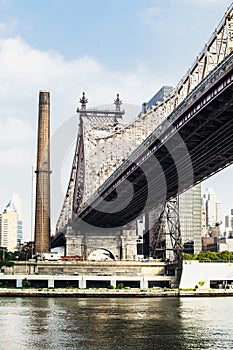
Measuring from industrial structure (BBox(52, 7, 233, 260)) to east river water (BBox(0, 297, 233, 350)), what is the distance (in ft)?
30.8

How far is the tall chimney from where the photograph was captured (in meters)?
81.8

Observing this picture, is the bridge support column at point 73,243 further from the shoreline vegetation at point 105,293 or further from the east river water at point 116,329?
the east river water at point 116,329

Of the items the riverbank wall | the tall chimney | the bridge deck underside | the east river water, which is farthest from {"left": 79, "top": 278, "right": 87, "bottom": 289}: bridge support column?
the east river water

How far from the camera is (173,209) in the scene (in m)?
66.7

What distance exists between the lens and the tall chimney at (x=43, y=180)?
81.8 meters

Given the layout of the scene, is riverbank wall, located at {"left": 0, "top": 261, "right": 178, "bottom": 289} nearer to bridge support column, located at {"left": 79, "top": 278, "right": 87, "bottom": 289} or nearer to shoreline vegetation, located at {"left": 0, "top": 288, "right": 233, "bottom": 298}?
bridge support column, located at {"left": 79, "top": 278, "right": 87, "bottom": 289}

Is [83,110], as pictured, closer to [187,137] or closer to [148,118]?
[148,118]

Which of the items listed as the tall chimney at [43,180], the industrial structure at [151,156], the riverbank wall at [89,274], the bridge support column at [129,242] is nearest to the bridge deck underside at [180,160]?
the industrial structure at [151,156]

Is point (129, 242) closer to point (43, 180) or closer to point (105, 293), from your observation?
point (43, 180)

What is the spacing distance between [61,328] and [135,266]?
4579cm

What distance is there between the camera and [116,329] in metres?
25.8

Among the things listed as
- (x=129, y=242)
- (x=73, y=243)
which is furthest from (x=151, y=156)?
(x=129, y=242)

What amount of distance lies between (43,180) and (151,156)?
44.1 m

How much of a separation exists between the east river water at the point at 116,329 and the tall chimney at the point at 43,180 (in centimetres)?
4582
